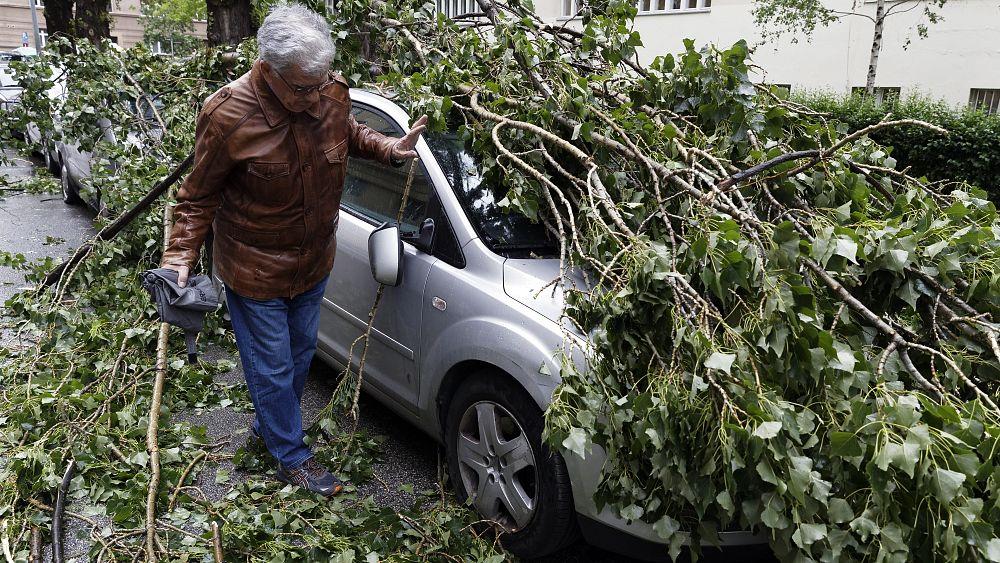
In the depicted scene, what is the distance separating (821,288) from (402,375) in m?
1.93

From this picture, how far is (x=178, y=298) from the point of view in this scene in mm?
3182

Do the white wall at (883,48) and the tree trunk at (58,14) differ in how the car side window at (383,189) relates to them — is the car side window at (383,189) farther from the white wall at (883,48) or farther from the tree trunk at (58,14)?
the tree trunk at (58,14)

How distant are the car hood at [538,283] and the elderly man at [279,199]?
0.78 metres

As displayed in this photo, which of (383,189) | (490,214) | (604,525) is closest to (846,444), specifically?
(604,525)

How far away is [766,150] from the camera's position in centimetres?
347

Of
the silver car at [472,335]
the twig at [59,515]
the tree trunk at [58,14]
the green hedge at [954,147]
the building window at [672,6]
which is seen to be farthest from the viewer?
the building window at [672,6]

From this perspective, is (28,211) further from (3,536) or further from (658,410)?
(658,410)

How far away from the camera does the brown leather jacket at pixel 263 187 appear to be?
10.3ft

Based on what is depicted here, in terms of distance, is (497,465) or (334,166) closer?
(497,465)

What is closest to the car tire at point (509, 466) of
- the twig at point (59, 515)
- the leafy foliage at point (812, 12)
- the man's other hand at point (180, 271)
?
the man's other hand at point (180, 271)

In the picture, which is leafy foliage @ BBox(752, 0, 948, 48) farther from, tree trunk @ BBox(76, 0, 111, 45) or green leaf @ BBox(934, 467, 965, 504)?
green leaf @ BBox(934, 467, 965, 504)

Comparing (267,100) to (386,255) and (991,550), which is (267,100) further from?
(991,550)

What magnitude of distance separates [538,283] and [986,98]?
46.2ft

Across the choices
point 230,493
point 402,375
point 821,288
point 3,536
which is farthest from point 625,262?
point 3,536
